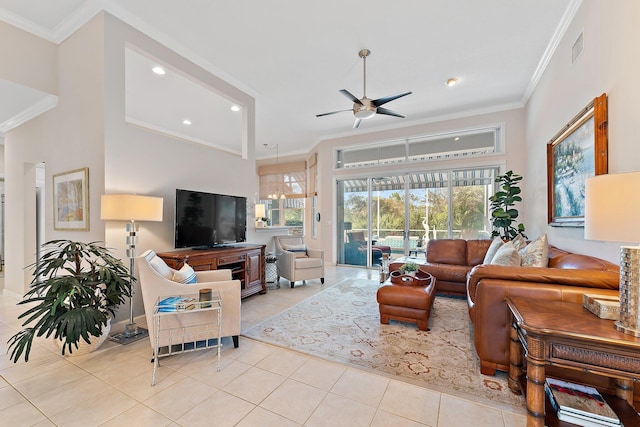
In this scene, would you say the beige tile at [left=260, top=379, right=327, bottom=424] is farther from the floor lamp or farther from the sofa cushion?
the sofa cushion

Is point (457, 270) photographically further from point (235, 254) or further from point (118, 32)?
point (118, 32)

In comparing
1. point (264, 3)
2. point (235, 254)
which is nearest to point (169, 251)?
point (235, 254)

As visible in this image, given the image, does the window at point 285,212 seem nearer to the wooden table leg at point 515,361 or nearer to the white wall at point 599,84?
the white wall at point 599,84

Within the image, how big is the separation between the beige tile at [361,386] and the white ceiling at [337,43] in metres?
3.50

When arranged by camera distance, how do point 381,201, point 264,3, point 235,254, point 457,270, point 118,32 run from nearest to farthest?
point 264,3 → point 118,32 → point 235,254 → point 457,270 → point 381,201

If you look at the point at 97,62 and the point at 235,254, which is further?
the point at 235,254

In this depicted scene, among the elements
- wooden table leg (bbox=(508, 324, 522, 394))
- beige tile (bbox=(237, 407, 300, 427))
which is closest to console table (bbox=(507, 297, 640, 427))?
wooden table leg (bbox=(508, 324, 522, 394))

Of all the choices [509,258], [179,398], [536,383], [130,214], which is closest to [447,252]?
[509,258]

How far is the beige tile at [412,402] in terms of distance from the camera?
1.69 meters

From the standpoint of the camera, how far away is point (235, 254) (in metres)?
3.83

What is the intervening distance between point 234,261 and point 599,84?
169 inches

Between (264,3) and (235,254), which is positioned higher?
(264,3)

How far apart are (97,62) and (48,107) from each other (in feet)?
4.45

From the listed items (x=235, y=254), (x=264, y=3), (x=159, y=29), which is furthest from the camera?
(x=235, y=254)
